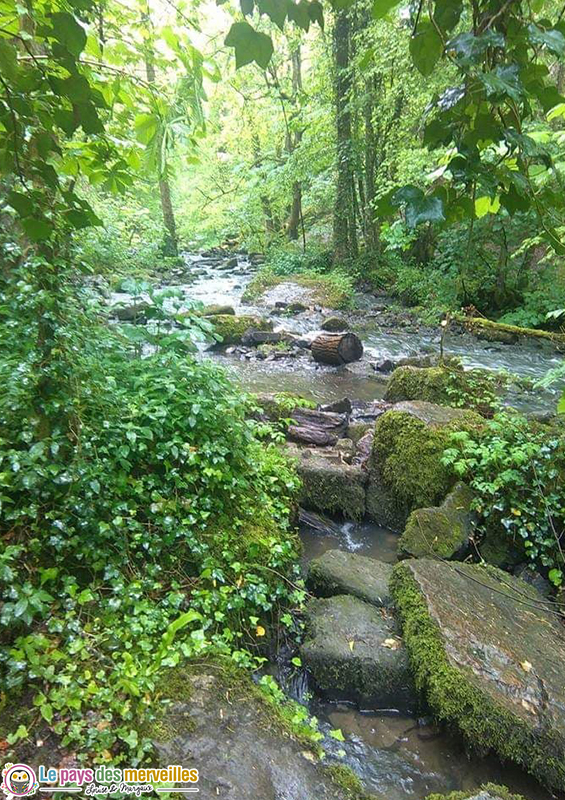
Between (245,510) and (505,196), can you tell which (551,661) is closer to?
(245,510)

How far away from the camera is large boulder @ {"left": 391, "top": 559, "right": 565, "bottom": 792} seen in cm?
240

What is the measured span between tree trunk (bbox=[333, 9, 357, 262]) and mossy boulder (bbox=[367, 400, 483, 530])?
40.3 ft

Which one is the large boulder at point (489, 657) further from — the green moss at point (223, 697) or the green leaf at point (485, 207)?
the green leaf at point (485, 207)

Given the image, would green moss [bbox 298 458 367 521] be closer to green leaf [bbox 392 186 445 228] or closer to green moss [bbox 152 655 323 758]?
green moss [bbox 152 655 323 758]

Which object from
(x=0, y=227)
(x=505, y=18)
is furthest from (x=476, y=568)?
(x=0, y=227)

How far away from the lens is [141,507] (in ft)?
9.20

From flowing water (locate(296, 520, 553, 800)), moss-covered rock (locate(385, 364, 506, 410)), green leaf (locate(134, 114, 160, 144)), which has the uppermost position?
green leaf (locate(134, 114, 160, 144))

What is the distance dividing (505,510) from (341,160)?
561 inches

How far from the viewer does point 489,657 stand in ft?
8.88

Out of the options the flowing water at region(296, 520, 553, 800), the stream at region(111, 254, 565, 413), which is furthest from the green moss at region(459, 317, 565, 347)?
the flowing water at region(296, 520, 553, 800)

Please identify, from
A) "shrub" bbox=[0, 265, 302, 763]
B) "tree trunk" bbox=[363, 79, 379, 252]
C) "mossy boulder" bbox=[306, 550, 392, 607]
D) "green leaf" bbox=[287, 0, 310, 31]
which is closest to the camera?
"green leaf" bbox=[287, 0, 310, 31]

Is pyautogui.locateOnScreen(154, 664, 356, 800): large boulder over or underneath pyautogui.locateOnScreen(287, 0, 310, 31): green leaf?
underneath

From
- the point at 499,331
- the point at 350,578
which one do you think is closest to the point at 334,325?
the point at 499,331

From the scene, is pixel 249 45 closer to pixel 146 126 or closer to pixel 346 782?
pixel 146 126
